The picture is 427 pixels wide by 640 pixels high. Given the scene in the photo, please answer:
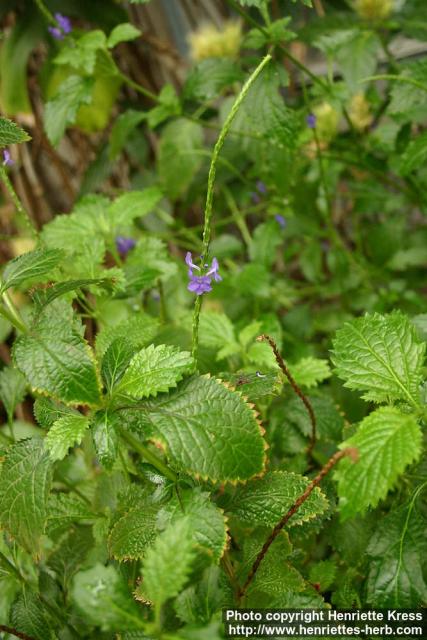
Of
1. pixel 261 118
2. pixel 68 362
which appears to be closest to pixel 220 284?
pixel 261 118

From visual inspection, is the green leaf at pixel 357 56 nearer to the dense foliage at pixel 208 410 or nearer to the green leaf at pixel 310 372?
the dense foliage at pixel 208 410

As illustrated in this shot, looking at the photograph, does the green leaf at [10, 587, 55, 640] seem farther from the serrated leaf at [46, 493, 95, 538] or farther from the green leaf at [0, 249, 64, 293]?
the green leaf at [0, 249, 64, 293]

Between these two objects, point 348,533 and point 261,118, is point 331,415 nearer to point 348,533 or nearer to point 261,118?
point 348,533

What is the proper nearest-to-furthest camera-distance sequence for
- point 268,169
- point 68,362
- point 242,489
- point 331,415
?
point 68,362 < point 242,489 < point 331,415 < point 268,169

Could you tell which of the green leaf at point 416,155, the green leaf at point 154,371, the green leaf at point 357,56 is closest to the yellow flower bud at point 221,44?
the green leaf at point 357,56

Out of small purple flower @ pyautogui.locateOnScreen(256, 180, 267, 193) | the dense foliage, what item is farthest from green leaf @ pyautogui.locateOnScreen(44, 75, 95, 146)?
small purple flower @ pyautogui.locateOnScreen(256, 180, 267, 193)

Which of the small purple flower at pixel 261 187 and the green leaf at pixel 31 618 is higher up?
the small purple flower at pixel 261 187
